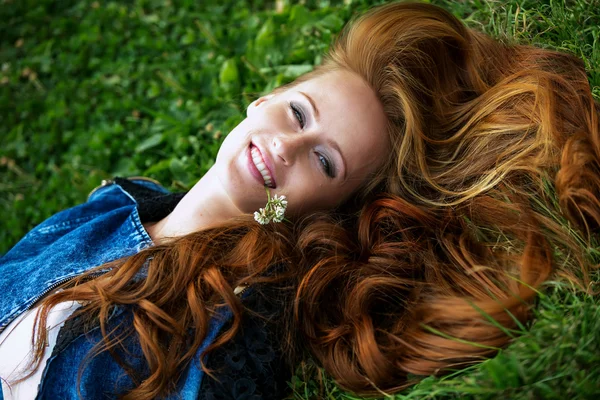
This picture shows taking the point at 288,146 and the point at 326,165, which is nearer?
the point at 288,146

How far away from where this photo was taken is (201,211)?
101 inches

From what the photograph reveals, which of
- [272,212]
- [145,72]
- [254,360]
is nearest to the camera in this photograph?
[254,360]

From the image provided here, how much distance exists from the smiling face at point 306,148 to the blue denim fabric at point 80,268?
54 cm

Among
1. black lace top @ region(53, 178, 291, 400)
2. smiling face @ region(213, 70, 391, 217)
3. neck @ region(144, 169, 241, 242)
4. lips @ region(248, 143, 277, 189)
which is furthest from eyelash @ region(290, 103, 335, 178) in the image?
black lace top @ region(53, 178, 291, 400)

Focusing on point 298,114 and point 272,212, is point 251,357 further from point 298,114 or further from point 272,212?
point 298,114

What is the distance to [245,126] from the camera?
2.45m

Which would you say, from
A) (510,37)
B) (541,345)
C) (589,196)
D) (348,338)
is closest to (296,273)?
(348,338)

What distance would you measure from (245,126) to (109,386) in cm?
112

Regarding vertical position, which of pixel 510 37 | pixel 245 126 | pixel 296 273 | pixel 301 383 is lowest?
pixel 301 383

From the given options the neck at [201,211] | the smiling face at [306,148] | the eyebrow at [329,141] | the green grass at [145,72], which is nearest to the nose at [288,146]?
the smiling face at [306,148]

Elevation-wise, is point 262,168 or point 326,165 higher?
point 262,168

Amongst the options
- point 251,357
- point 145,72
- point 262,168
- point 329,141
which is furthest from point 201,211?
point 145,72

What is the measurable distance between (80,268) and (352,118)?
1.28 m

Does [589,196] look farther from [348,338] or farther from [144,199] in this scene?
[144,199]
